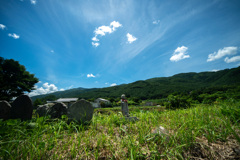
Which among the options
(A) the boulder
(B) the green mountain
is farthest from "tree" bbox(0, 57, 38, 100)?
(B) the green mountain

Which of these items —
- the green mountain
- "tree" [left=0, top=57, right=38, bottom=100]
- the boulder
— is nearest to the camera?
the boulder

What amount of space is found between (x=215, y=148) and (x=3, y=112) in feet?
17.9

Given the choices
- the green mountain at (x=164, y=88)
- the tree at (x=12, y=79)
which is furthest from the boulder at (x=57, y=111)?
the green mountain at (x=164, y=88)

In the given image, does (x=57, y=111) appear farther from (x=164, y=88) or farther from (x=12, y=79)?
(x=164, y=88)

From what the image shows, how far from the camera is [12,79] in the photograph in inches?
902

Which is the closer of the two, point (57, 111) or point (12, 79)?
point (57, 111)

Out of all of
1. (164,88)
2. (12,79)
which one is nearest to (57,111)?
(12,79)

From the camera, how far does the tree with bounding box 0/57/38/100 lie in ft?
68.0

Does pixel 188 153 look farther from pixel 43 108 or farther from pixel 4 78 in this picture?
pixel 4 78

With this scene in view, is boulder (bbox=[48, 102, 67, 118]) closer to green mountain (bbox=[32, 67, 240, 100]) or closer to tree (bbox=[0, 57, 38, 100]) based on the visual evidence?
tree (bbox=[0, 57, 38, 100])

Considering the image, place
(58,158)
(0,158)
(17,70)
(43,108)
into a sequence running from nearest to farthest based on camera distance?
(0,158), (58,158), (43,108), (17,70)

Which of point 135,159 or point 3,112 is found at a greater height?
point 3,112

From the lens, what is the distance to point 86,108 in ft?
10.0

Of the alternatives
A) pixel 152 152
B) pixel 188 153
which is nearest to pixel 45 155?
pixel 152 152
